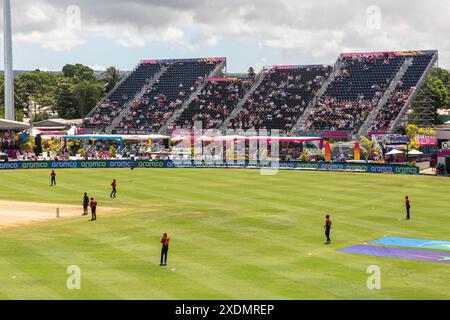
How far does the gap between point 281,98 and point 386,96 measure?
63.2 ft

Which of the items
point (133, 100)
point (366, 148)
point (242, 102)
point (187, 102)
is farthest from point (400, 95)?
point (133, 100)

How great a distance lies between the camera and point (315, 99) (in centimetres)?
11319

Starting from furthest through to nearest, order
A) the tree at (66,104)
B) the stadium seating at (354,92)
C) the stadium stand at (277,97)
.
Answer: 1. the tree at (66,104)
2. the stadium stand at (277,97)
3. the stadium seating at (354,92)

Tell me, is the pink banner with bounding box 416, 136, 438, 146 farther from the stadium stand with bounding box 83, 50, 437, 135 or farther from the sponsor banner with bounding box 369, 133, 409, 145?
the stadium stand with bounding box 83, 50, 437, 135

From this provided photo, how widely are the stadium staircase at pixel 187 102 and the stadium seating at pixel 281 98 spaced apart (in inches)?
466

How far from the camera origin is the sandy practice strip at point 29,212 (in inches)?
1714

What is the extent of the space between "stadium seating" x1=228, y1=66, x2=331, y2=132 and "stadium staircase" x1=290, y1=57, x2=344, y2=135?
902 mm

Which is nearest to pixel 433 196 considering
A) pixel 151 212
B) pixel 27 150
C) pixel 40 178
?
pixel 151 212

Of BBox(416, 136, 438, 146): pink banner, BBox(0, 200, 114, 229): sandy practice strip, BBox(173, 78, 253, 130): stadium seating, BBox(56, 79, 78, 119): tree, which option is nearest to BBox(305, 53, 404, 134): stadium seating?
BBox(416, 136, 438, 146): pink banner

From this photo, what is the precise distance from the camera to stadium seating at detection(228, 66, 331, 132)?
11162cm

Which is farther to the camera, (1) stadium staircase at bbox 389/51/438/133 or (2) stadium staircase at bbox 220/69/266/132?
(2) stadium staircase at bbox 220/69/266/132

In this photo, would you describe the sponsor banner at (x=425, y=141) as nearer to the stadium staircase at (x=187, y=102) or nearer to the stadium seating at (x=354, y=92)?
the stadium seating at (x=354, y=92)

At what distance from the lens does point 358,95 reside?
111 m

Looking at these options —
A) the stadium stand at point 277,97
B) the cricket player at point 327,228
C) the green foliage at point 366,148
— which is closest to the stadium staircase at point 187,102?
the stadium stand at point 277,97
